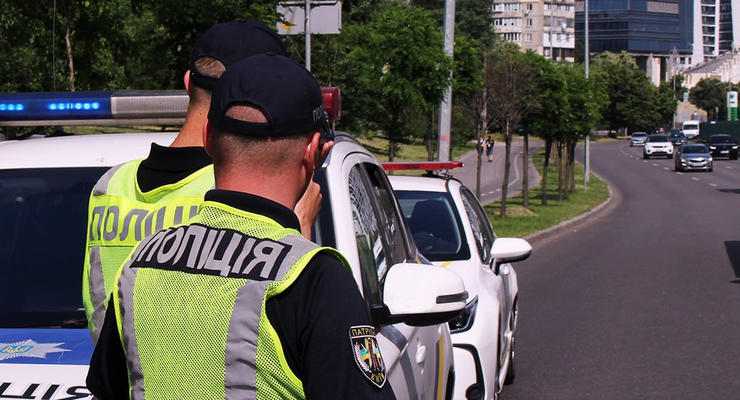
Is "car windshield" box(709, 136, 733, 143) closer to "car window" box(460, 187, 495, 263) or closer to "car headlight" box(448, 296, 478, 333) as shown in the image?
"car window" box(460, 187, 495, 263)

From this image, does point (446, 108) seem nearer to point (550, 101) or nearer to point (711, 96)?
point (550, 101)

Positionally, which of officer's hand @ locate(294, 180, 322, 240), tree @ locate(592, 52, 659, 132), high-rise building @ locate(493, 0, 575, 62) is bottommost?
officer's hand @ locate(294, 180, 322, 240)

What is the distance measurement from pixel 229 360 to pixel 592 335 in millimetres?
8672

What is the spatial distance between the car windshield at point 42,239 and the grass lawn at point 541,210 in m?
16.3

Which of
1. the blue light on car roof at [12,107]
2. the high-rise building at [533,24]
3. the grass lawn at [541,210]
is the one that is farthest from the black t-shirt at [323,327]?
the high-rise building at [533,24]

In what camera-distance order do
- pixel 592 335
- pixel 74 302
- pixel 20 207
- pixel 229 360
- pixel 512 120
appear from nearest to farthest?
pixel 229 360 < pixel 74 302 < pixel 20 207 < pixel 592 335 < pixel 512 120

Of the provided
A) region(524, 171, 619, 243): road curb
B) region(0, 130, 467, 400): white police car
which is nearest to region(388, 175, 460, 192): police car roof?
region(0, 130, 467, 400): white police car

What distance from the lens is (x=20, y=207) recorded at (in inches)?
162

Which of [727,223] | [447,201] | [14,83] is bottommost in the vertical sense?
[727,223]

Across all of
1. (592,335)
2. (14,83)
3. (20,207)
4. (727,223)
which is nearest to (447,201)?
(592,335)

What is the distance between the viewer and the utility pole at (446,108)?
15.6 metres

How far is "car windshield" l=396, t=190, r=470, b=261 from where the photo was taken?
7.26 metres

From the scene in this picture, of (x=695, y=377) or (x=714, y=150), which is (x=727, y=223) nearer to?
(x=695, y=377)

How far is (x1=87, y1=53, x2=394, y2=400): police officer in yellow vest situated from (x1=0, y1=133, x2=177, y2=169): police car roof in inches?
72.9
